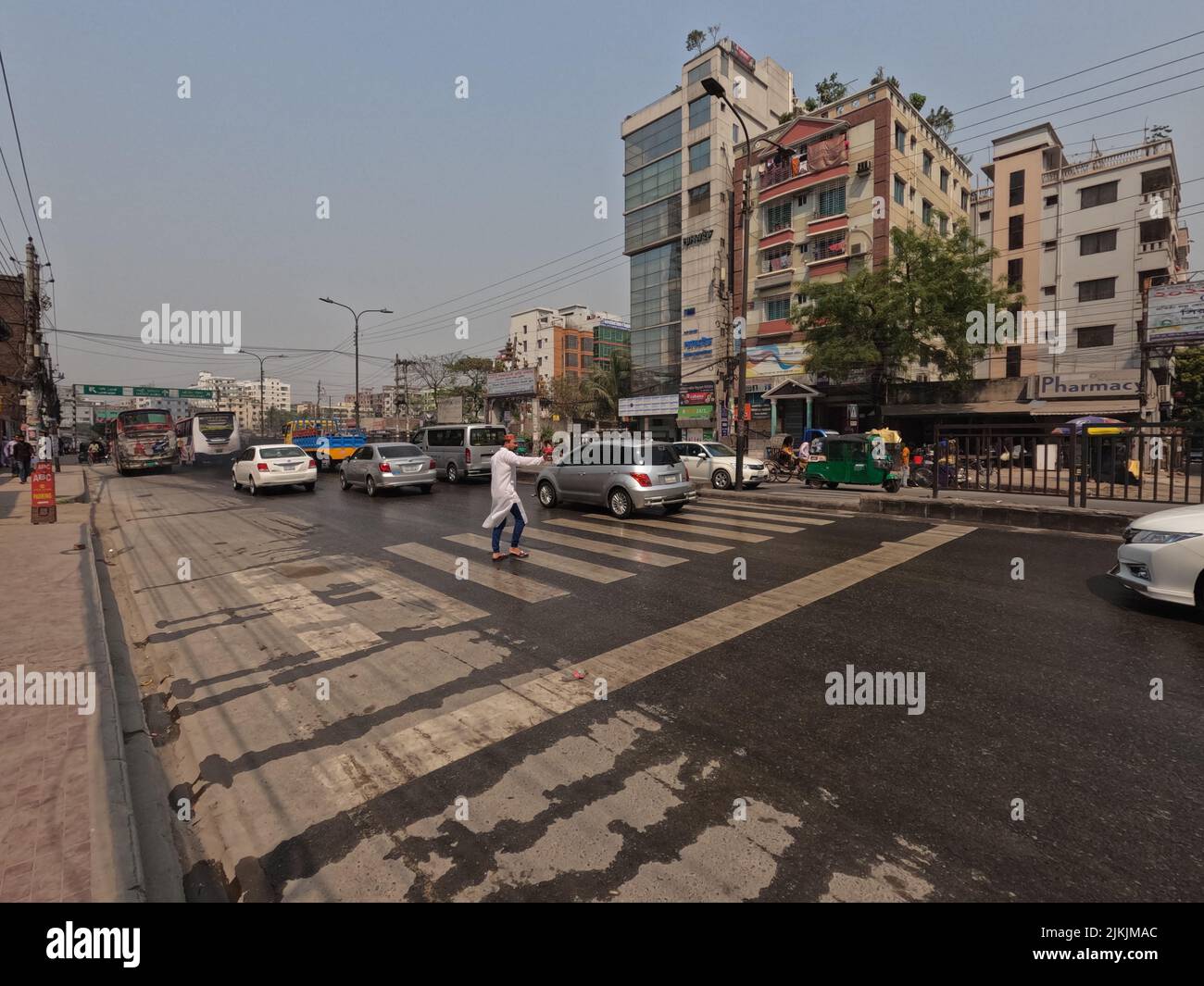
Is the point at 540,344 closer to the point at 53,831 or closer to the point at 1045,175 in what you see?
the point at 1045,175

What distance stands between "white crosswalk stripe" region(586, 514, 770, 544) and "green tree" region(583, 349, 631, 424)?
3765 centimetres

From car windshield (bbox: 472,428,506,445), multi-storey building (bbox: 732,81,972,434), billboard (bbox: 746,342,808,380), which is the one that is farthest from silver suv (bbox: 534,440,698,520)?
billboard (bbox: 746,342,808,380)

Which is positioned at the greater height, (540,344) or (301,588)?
(540,344)

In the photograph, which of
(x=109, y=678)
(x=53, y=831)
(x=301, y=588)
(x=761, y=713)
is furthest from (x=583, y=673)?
(x=301, y=588)

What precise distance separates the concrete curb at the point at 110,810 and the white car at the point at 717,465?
15.6 m

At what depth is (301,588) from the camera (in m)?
7.14

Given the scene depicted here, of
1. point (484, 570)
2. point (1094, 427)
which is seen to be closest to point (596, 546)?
point (484, 570)

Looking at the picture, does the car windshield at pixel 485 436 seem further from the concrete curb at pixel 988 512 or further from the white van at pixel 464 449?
the concrete curb at pixel 988 512

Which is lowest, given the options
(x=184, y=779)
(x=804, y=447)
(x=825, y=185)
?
(x=184, y=779)

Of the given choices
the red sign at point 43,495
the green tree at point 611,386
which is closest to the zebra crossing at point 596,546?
the red sign at point 43,495

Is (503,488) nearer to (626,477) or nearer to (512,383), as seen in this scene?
(626,477)

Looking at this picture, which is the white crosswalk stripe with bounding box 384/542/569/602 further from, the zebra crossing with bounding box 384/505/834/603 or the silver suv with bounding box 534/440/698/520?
the silver suv with bounding box 534/440/698/520
